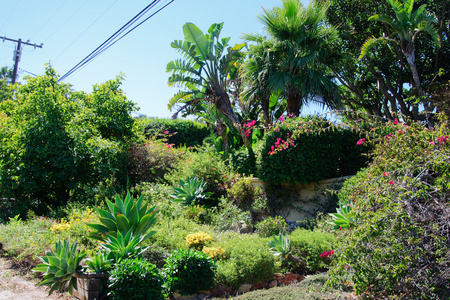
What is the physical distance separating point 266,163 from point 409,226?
551cm

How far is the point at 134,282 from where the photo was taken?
13.7 feet

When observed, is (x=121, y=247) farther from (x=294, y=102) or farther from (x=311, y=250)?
(x=294, y=102)

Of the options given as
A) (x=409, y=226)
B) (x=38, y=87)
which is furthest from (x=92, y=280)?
(x=38, y=87)

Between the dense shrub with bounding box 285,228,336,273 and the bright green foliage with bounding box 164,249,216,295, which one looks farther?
the dense shrub with bounding box 285,228,336,273

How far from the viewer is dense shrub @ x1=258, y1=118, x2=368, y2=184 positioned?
8.81 m

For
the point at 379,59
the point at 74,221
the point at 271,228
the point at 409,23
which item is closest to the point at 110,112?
the point at 74,221

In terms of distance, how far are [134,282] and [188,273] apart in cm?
76

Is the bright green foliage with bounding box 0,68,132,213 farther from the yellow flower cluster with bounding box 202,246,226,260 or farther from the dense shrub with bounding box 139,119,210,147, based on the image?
the dense shrub with bounding box 139,119,210,147

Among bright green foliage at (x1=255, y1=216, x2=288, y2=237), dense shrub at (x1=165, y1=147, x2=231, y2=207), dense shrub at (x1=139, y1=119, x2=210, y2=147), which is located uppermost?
dense shrub at (x1=139, y1=119, x2=210, y2=147)

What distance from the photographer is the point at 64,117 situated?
9.80 m

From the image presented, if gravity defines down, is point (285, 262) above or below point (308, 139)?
below

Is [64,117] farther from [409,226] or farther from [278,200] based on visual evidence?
[409,226]

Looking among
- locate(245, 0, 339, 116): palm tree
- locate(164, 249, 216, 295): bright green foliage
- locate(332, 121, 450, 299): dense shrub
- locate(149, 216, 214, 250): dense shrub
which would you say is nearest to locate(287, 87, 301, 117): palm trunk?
locate(245, 0, 339, 116): palm tree

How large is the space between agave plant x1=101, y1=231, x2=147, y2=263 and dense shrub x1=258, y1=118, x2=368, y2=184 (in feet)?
15.3
